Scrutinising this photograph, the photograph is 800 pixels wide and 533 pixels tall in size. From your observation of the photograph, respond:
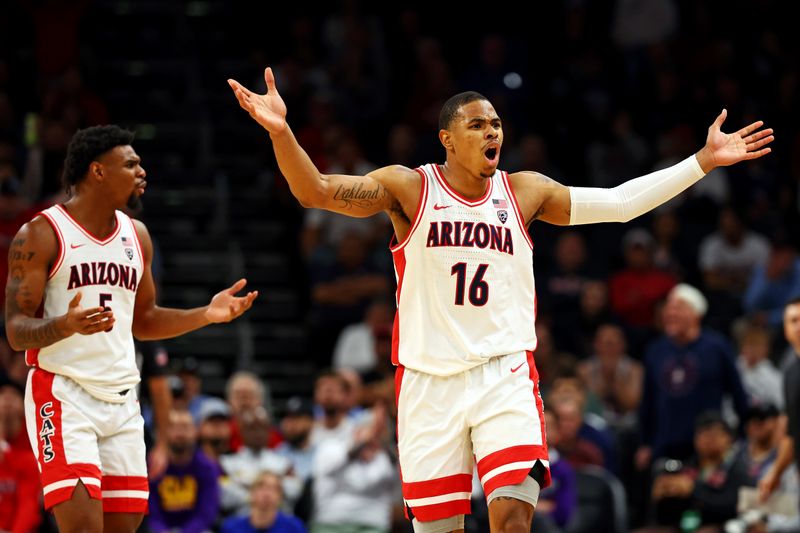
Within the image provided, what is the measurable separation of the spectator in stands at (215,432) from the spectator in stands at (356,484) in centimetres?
86

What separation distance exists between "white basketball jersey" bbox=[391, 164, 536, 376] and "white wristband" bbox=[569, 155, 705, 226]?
426mm

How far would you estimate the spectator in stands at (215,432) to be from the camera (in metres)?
12.1

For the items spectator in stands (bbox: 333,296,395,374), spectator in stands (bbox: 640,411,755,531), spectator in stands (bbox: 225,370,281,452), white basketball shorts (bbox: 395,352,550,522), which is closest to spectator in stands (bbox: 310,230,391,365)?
spectator in stands (bbox: 333,296,395,374)

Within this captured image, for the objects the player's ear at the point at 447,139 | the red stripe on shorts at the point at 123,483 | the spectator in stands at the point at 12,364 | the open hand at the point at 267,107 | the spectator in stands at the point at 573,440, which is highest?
the open hand at the point at 267,107

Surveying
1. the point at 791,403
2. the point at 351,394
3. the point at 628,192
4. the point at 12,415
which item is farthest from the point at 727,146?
the point at 351,394

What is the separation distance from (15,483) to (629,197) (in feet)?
19.0

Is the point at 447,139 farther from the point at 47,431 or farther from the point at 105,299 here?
the point at 47,431

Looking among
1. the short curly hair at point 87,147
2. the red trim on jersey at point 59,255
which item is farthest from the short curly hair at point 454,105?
the red trim on jersey at point 59,255

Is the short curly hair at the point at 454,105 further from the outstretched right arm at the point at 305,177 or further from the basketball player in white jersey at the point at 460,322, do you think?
the outstretched right arm at the point at 305,177

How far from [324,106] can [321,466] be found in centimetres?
599

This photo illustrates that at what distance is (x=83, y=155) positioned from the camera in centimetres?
712

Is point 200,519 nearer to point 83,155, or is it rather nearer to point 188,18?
point 83,155

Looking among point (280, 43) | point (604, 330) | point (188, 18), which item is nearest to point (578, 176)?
point (604, 330)

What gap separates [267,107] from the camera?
21.4 feet
